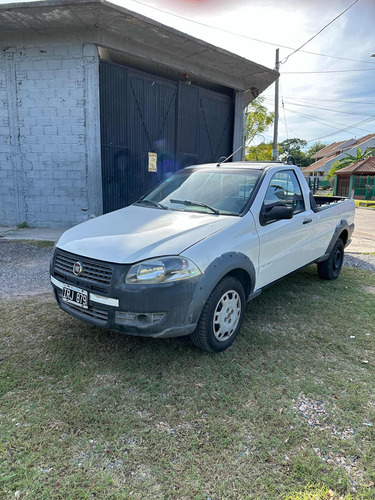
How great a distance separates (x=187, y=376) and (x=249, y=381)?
1.65 feet

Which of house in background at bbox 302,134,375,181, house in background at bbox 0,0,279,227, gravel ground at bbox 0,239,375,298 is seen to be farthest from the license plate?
house in background at bbox 302,134,375,181

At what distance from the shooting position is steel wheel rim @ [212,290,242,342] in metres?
3.05

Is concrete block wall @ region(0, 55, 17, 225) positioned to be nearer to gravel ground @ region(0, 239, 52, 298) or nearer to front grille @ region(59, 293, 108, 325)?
gravel ground @ region(0, 239, 52, 298)

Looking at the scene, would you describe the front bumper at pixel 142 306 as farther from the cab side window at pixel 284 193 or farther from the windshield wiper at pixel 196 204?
the cab side window at pixel 284 193

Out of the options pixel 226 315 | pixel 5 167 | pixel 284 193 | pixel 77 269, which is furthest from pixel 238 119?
pixel 77 269

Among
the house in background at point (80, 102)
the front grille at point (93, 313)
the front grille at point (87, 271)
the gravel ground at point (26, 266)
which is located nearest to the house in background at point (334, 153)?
the house in background at point (80, 102)

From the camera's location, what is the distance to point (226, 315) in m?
3.13

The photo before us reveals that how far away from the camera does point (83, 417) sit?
2348 millimetres

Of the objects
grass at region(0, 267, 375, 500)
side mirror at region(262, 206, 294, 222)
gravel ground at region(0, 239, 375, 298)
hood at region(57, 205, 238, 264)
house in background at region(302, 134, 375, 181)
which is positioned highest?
house in background at region(302, 134, 375, 181)

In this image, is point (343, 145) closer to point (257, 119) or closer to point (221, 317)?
point (257, 119)

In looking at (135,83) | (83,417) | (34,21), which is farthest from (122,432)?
(135,83)

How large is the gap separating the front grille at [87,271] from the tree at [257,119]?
30.1 meters

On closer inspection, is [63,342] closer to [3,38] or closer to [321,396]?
[321,396]

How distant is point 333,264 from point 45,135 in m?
7.67
